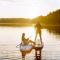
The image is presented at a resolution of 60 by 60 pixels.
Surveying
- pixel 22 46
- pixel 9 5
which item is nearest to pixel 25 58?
pixel 22 46

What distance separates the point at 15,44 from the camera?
8336mm

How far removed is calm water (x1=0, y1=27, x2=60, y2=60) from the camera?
825 centimetres

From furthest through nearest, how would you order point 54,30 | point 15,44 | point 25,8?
1. point 54,30
2. point 15,44
3. point 25,8

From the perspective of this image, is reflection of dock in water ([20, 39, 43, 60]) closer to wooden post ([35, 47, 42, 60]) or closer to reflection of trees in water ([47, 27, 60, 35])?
wooden post ([35, 47, 42, 60])

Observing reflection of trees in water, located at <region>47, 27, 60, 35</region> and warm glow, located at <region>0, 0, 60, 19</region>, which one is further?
reflection of trees in water, located at <region>47, 27, 60, 35</region>

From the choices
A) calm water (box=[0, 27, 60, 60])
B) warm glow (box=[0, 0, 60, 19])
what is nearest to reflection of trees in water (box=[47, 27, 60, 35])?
calm water (box=[0, 27, 60, 60])

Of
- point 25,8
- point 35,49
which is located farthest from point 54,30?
point 25,8

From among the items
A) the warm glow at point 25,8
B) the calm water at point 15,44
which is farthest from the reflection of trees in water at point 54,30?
the warm glow at point 25,8

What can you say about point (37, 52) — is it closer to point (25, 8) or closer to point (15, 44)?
point (15, 44)

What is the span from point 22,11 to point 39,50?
58cm

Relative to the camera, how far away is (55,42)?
8633 mm

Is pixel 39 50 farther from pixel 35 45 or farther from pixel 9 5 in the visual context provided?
pixel 9 5

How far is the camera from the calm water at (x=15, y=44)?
8250 mm

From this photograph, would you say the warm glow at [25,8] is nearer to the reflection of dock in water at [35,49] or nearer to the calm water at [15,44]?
the calm water at [15,44]
